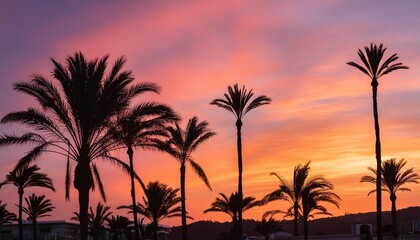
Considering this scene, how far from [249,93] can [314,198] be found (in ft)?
69.9

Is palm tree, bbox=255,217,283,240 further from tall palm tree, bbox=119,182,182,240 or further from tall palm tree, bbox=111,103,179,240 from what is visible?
tall palm tree, bbox=111,103,179,240

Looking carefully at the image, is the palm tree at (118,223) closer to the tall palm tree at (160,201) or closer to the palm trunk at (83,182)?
the tall palm tree at (160,201)

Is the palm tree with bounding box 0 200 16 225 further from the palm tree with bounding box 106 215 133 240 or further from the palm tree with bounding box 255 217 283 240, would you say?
the palm tree with bounding box 255 217 283 240

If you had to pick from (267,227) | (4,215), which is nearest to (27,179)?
(4,215)

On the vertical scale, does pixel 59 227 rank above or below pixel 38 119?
below

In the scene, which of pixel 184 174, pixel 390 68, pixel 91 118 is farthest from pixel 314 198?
pixel 91 118

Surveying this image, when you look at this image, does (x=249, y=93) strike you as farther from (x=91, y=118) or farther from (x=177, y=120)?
(x=91, y=118)

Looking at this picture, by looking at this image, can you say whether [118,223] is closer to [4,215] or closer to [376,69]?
[4,215]

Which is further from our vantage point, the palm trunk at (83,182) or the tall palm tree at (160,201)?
the tall palm tree at (160,201)

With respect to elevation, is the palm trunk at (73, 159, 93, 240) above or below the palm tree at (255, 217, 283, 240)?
above

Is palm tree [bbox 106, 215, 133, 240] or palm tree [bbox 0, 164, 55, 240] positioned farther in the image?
palm tree [bbox 106, 215, 133, 240]

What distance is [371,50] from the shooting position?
47281mm

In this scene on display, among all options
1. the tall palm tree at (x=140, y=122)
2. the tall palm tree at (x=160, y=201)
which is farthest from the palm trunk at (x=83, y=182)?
the tall palm tree at (x=160, y=201)

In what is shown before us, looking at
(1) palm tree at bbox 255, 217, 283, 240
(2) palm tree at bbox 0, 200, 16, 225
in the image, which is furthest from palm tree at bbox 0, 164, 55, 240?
(1) palm tree at bbox 255, 217, 283, 240
